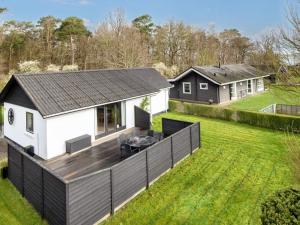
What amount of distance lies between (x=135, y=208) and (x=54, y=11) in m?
49.9

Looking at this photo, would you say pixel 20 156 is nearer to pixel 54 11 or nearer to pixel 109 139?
pixel 109 139

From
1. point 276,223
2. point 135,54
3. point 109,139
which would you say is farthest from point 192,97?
point 276,223

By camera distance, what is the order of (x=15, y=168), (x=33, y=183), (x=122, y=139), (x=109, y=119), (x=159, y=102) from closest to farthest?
(x=33, y=183)
(x=15, y=168)
(x=122, y=139)
(x=109, y=119)
(x=159, y=102)

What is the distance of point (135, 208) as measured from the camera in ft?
29.4

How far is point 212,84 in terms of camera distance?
29719 millimetres

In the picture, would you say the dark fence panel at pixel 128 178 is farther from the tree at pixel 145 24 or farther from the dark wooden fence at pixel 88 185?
the tree at pixel 145 24

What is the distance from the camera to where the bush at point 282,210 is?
18.1ft

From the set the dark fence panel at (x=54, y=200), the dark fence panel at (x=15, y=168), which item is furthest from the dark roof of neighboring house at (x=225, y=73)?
the dark fence panel at (x=54, y=200)

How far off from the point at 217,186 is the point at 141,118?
925 cm

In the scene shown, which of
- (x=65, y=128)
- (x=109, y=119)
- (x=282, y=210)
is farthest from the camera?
(x=109, y=119)

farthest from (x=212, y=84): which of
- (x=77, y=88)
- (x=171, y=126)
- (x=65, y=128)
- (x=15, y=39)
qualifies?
(x=15, y=39)

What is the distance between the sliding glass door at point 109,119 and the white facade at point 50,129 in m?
0.65

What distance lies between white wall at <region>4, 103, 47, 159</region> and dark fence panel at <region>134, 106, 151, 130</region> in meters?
7.09

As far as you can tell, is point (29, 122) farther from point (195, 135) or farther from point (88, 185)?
point (195, 135)
